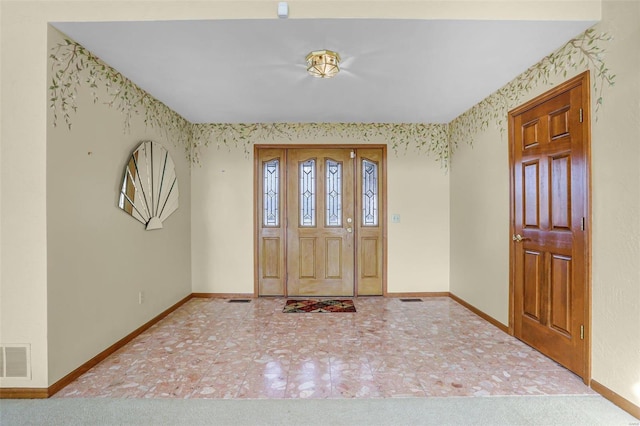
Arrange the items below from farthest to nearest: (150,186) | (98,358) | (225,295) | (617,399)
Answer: (225,295) → (150,186) → (98,358) → (617,399)

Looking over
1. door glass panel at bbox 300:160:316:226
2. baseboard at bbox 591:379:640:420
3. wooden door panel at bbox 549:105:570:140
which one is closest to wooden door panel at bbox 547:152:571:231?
wooden door panel at bbox 549:105:570:140

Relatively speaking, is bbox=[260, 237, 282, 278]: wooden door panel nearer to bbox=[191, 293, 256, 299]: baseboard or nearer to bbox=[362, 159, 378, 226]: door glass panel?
bbox=[191, 293, 256, 299]: baseboard

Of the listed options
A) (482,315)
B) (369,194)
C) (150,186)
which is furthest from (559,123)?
(150,186)

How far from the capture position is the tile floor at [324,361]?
2.19 meters

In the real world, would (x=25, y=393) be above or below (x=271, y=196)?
below

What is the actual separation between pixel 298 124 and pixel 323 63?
199cm

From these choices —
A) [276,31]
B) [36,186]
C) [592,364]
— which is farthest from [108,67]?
[592,364]

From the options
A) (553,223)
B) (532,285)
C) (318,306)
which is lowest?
(318,306)

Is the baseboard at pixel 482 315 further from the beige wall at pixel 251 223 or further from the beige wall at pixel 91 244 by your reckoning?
the beige wall at pixel 91 244

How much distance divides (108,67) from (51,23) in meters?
0.61

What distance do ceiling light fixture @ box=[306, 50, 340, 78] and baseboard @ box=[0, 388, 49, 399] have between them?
2828mm

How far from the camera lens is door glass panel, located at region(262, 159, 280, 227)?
15.0 ft

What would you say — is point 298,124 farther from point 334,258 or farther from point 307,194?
point 334,258

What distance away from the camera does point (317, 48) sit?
97.3 inches
